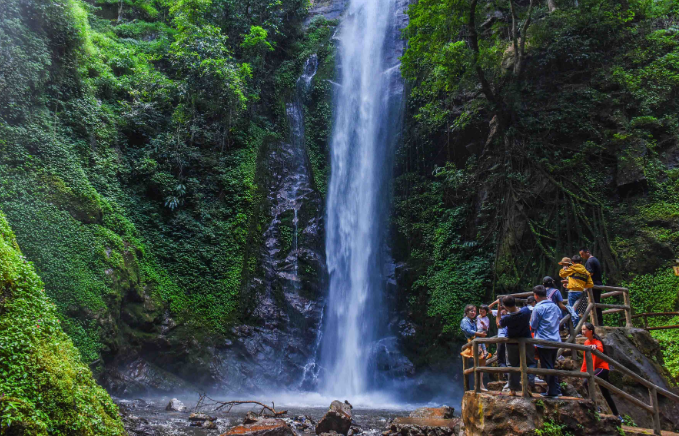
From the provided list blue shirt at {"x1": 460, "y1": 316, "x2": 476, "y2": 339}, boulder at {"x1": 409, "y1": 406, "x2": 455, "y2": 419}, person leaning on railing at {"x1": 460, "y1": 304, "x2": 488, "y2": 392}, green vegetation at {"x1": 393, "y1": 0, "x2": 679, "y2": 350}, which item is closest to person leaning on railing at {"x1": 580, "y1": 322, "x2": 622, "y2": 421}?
person leaning on railing at {"x1": 460, "y1": 304, "x2": 488, "y2": 392}

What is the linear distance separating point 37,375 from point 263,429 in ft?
12.2

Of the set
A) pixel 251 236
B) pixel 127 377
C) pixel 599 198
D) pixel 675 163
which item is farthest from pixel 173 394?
pixel 675 163

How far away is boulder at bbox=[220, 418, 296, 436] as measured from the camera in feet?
21.7

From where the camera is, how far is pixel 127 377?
11.1 meters

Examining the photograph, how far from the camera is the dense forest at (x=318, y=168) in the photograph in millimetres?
10406

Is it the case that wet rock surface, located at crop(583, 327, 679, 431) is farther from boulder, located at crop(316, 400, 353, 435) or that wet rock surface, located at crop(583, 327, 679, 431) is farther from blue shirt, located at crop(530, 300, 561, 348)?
boulder, located at crop(316, 400, 353, 435)

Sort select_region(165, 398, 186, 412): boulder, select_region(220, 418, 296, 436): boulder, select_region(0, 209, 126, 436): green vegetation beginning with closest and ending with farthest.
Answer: select_region(0, 209, 126, 436): green vegetation, select_region(220, 418, 296, 436): boulder, select_region(165, 398, 186, 412): boulder

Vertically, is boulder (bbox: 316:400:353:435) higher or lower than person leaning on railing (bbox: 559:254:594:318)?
lower

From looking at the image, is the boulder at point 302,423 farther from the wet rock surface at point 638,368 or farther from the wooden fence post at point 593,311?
the wooden fence post at point 593,311

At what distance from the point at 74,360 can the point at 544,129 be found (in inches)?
553

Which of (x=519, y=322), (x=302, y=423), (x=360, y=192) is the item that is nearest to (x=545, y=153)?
(x=360, y=192)

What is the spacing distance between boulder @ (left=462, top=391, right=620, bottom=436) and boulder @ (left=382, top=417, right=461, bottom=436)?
2753 mm

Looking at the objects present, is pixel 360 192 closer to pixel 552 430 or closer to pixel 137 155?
pixel 137 155

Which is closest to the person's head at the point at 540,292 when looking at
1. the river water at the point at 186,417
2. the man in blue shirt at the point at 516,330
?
the man in blue shirt at the point at 516,330
